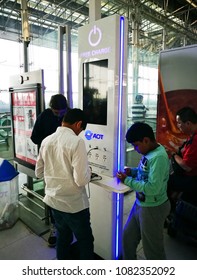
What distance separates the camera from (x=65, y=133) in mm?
1413

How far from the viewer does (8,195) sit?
2.79 meters

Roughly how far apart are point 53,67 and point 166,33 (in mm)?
2839

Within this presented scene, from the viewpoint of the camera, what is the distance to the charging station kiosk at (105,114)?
169cm

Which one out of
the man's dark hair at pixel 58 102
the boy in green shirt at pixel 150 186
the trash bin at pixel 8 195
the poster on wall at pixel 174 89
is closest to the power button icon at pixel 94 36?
the man's dark hair at pixel 58 102

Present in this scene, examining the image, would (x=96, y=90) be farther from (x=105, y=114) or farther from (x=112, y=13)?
(x=112, y=13)

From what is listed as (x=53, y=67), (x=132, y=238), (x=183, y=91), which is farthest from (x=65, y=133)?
(x=53, y=67)

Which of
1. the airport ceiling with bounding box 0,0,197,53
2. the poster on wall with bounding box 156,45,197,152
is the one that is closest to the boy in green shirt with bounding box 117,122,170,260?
the poster on wall with bounding box 156,45,197,152

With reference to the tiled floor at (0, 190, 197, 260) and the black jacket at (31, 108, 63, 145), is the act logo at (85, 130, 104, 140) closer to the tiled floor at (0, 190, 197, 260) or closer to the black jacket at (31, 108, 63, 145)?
the black jacket at (31, 108, 63, 145)

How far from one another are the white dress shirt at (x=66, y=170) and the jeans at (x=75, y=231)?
7 cm

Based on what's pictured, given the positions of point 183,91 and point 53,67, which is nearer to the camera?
point 183,91

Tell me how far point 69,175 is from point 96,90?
0.83m

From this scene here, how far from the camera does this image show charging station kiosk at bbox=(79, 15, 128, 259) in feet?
5.54

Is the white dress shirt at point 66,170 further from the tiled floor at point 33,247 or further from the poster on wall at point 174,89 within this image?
the poster on wall at point 174,89

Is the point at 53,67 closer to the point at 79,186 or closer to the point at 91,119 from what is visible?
the point at 91,119
